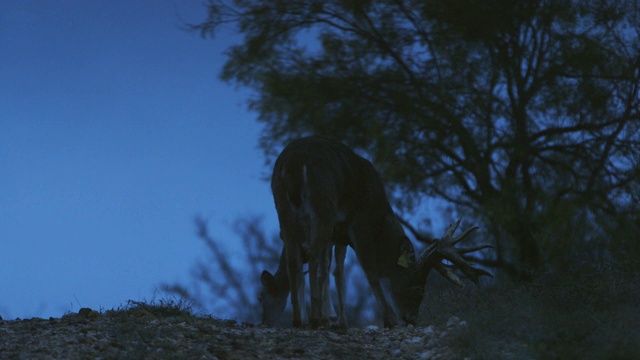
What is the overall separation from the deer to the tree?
20.6 feet

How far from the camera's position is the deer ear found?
13430 millimetres

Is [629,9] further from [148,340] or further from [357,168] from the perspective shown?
[148,340]

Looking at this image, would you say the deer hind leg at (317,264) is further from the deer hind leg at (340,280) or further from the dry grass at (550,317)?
the dry grass at (550,317)

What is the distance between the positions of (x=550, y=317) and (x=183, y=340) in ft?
12.8

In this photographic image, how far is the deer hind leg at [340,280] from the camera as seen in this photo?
13.2 meters

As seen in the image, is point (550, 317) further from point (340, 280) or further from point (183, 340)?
point (340, 280)

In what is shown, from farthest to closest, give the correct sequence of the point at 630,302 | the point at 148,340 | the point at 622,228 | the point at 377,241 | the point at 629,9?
the point at 629,9, the point at 622,228, the point at 377,241, the point at 630,302, the point at 148,340

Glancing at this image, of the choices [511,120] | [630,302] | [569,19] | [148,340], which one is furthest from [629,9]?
[148,340]

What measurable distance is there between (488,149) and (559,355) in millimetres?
11257

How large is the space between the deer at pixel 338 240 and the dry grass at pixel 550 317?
0.52 metres

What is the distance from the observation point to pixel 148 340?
9984 millimetres

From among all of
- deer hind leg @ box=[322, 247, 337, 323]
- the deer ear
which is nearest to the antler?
the deer ear

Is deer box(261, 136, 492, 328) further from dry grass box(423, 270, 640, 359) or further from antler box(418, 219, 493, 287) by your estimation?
dry grass box(423, 270, 640, 359)

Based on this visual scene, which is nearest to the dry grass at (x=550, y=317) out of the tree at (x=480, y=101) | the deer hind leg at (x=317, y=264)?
the deer hind leg at (x=317, y=264)
